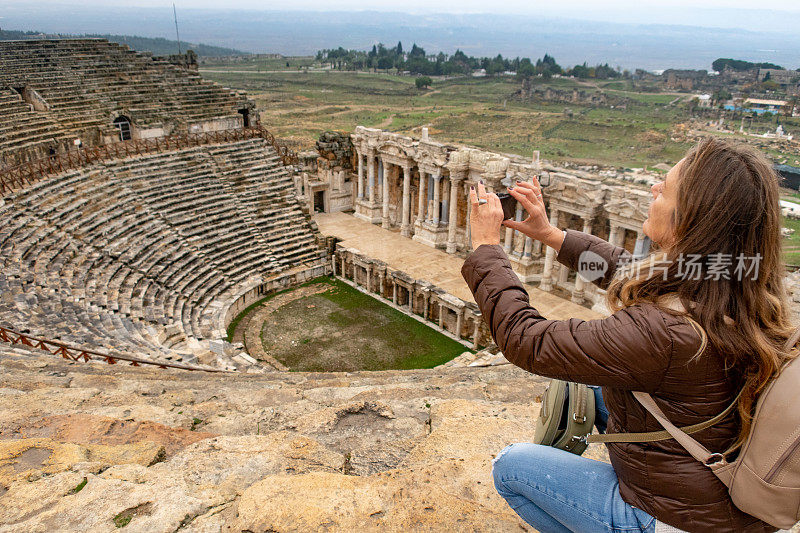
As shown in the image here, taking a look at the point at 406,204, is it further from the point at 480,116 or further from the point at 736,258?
the point at 480,116

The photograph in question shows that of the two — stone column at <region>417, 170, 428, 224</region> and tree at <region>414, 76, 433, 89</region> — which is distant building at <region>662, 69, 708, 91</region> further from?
stone column at <region>417, 170, 428, 224</region>

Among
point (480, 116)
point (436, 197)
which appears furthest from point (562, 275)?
point (480, 116)

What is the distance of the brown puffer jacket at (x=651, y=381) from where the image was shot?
2.50 m

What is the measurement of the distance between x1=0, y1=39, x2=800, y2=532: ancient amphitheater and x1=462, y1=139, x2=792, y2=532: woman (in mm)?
1293

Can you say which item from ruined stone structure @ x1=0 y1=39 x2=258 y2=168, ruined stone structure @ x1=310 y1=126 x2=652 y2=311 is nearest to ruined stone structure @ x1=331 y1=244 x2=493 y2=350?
ruined stone structure @ x1=310 y1=126 x2=652 y2=311

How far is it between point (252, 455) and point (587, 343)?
3.06 m

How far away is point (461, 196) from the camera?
24250 mm

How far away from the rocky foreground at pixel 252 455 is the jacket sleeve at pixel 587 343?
1.52 meters

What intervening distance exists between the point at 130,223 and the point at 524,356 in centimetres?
1942

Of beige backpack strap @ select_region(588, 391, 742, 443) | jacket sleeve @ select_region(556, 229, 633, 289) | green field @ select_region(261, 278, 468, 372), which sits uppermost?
jacket sleeve @ select_region(556, 229, 633, 289)

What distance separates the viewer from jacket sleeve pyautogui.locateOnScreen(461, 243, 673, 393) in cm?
250

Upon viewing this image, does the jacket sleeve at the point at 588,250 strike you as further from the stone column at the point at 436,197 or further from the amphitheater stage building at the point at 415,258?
the stone column at the point at 436,197

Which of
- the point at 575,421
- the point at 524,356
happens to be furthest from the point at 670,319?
the point at 575,421

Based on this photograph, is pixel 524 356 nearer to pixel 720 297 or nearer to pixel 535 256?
pixel 720 297
